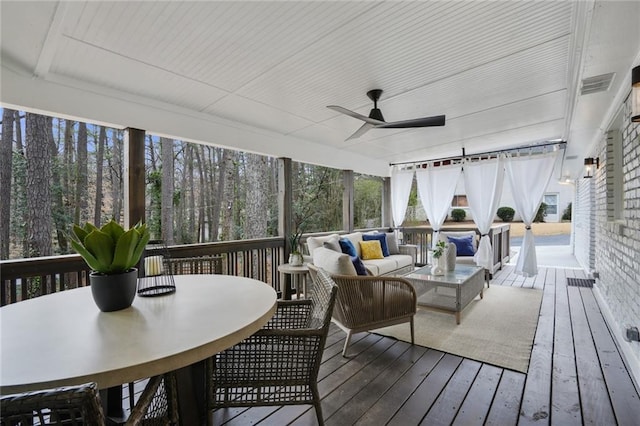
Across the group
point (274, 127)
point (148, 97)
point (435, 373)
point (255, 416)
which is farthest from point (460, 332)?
point (148, 97)

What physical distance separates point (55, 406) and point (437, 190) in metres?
6.54

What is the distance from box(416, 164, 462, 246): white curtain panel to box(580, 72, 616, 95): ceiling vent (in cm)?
341

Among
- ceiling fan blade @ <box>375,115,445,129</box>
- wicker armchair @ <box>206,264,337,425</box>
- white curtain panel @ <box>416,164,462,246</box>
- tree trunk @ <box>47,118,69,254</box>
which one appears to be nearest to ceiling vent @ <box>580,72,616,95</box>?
ceiling fan blade @ <box>375,115,445,129</box>

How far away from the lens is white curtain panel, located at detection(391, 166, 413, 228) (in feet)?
22.3

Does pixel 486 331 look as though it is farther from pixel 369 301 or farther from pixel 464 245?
pixel 464 245

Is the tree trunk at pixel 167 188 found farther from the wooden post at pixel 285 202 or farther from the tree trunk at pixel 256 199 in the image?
the wooden post at pixel 285 202

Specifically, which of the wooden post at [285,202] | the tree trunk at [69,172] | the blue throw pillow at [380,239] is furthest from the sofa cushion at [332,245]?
the tree trunk at [69,172]

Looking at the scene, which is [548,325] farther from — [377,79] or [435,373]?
[377,79]

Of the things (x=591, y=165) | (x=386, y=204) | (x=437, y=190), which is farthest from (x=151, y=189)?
(x=591, y=165)

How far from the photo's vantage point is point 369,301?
2613 mm

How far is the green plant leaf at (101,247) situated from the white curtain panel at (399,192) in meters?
6.18

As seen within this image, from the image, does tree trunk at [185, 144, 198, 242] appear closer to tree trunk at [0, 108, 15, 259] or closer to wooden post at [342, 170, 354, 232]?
tree trunk at [0, 108, 15, 259]

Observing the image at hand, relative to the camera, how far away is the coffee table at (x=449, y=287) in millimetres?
3389

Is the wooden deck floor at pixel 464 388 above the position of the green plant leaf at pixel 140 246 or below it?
below
